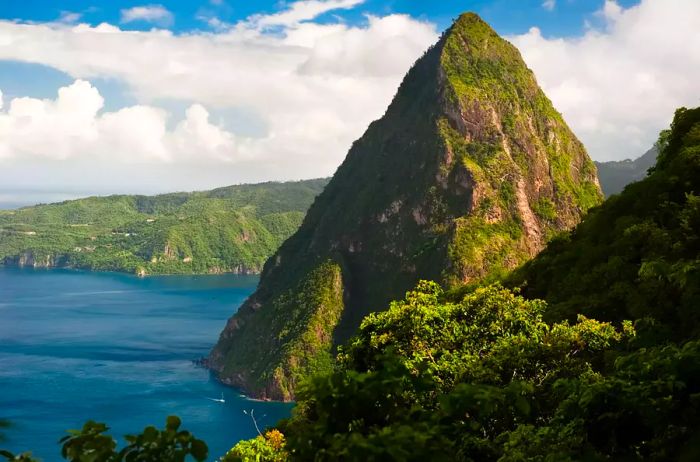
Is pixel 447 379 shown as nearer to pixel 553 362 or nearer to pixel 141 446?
pixel 553 362

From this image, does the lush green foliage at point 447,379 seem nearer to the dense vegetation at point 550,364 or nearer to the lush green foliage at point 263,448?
the dense vegetation at point 550,364

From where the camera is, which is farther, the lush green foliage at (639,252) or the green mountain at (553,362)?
the lush green foliage at (639,252)

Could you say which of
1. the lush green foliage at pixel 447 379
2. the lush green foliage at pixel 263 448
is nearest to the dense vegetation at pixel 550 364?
the lush green foliage at pixel 447 379

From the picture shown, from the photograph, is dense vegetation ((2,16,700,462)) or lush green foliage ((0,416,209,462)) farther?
dense vegetation ((2,16,700,462))

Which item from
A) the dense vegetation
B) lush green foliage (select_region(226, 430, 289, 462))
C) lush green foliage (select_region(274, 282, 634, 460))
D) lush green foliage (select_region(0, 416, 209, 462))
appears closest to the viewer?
lush green foliage (select_region(0, 416, 209, 462))

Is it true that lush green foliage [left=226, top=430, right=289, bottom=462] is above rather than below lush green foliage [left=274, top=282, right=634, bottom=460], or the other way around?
below

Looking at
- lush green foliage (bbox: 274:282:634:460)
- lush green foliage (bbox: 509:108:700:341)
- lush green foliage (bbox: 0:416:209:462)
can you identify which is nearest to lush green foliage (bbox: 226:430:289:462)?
lush green foliage (bbox: 274:282:634:460)

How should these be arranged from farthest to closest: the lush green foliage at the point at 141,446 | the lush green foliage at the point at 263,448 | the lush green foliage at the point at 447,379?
1. the lush green foliage at the point at 263,448
2. the lush green foliage at the point at 447,379
3. the lush green foliage at the point at 141,446

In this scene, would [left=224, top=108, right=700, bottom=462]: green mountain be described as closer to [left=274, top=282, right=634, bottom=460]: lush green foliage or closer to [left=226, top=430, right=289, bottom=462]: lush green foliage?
[left=274, top=282, right=634, bottom=460]: lush green foliage
